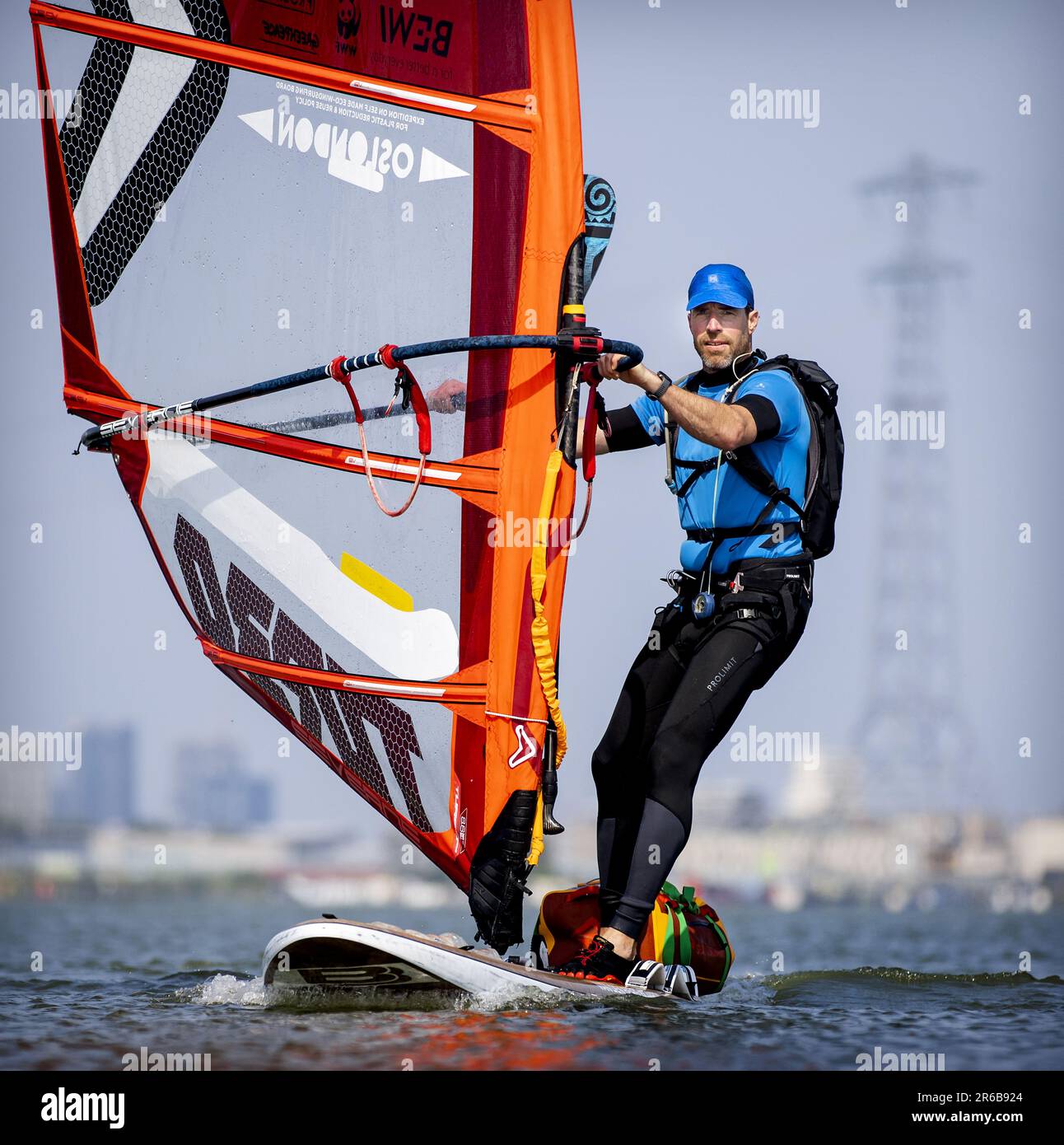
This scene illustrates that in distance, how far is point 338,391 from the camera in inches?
265

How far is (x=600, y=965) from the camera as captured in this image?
5832 mm

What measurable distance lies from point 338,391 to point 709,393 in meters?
1.68

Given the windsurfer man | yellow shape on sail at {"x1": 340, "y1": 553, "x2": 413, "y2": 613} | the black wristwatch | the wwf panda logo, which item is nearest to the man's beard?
the windsurfer man

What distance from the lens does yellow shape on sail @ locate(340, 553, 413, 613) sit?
266 inches

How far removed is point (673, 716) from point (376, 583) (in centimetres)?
164

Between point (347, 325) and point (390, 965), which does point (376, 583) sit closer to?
point (347, 325)

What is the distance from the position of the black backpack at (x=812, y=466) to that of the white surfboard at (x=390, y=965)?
1.91 meters

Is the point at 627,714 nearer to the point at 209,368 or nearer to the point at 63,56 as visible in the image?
the point at 209,368
